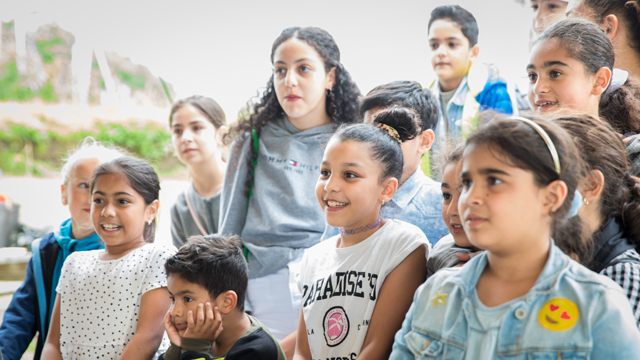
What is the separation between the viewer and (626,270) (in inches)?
46.2

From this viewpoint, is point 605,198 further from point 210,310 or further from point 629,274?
point 210,310

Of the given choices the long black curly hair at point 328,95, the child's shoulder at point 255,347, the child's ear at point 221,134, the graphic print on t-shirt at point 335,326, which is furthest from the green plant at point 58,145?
the graphic print on t-shirt at point 335,326

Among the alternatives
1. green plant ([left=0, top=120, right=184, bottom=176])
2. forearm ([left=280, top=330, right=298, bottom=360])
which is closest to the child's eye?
forearm ([left=280, top=330, right=298, bottom=360])

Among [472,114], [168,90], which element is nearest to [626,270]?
[472,114]

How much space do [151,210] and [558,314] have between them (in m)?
1.48

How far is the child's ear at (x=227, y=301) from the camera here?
63.3 inches

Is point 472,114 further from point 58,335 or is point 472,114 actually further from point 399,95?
point 58,335

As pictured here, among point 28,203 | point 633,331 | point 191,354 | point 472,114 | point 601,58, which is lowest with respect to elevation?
point 28,203

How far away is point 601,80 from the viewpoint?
1.66 meters

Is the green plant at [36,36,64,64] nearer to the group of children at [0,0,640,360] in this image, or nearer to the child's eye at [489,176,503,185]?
the group of children at [0,0,640,360]

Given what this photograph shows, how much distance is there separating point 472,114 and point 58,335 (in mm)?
2040

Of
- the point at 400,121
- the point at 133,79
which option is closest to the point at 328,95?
the point at 400,121

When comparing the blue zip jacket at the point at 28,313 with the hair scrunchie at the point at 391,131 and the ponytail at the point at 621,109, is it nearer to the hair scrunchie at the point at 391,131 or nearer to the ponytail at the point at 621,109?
the hair scrunchie at the point at 391,131

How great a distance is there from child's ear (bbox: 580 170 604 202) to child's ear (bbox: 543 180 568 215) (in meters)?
0.26
